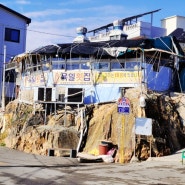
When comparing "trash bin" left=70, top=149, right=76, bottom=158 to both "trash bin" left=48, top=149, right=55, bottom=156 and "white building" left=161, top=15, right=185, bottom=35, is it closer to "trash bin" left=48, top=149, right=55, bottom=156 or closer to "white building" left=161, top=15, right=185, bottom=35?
"trash bin" left=48, top=149, right=55, bottom=156

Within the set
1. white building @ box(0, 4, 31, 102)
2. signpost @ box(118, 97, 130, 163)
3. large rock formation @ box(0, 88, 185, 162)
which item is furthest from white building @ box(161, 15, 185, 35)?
signpost @ box(118, 97, 130, 163)

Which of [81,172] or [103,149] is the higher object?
[103,149]

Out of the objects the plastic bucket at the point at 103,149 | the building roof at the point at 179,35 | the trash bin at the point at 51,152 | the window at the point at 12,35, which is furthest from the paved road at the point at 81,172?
the window at the point at 12,35

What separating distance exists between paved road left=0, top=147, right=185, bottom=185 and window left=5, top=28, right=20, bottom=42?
21.6 metres

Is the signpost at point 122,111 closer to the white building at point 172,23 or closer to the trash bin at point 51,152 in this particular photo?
the trash bin at point 51,152

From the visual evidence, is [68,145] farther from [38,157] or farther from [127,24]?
[127,24]

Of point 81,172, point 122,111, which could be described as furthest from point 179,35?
point 81,172

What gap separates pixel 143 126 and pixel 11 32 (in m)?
24.5

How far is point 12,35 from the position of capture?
3909 cm

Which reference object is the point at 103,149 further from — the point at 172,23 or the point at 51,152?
the point at 172,23

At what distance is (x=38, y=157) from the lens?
18.9m

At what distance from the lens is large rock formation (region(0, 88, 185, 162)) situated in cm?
1908

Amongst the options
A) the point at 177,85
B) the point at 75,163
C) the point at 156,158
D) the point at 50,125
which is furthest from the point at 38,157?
the point at 177,85

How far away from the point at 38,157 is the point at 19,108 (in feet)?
26.4
